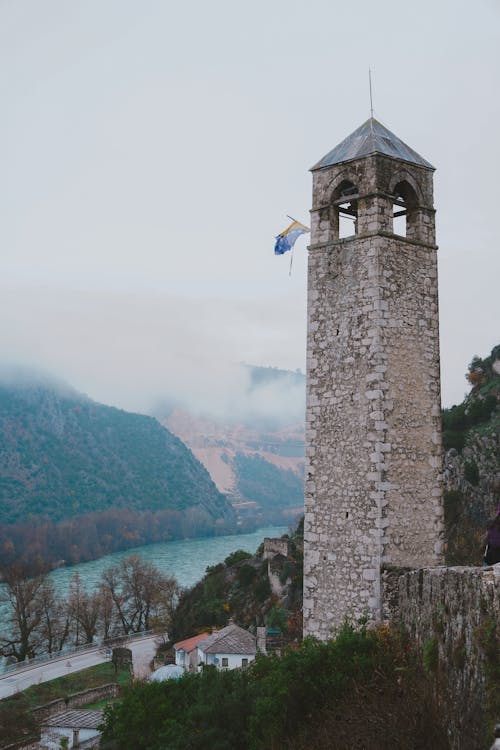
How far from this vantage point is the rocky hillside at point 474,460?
119 ft

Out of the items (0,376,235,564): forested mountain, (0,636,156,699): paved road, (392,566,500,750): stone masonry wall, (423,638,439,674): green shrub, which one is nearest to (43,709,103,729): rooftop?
(0,636,156,699): paved road

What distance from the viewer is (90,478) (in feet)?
469

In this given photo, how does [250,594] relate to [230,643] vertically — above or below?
above

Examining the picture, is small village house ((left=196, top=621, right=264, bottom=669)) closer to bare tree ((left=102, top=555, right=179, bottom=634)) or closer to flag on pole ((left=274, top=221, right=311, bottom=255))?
bare tree ((left=102, top=555, right=179, bottom=634))

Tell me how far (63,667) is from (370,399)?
46.2 metres

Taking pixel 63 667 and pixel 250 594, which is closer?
pixel 63 667

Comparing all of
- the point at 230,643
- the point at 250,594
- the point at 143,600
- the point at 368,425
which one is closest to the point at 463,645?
the point at 368,425

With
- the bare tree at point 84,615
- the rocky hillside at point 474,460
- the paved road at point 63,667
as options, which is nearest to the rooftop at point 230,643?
the paved road at point 63,667

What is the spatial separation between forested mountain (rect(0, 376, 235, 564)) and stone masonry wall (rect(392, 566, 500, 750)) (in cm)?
10072

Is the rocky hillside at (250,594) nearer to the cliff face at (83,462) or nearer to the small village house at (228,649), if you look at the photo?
the small village house at (228,649)

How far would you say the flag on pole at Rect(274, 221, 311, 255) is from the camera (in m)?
13.5

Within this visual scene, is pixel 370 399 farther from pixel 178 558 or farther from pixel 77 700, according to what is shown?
pixel 178 558

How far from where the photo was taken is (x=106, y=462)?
150750 millimetres

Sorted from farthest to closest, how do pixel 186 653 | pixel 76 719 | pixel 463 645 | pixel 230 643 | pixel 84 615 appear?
1. pixel 84 615
2. pixel 186 653
3. pixel 230 643
4. pixel 76 719
5. pixel 463 645
